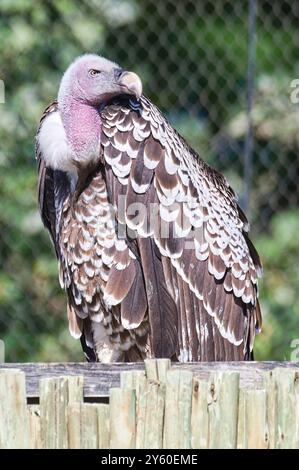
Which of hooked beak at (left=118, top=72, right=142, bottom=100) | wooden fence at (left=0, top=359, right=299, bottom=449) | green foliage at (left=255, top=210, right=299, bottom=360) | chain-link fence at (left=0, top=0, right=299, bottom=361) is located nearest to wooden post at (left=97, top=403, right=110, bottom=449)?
wooden fence at (left=0, top=359, right=299, bottom=449)

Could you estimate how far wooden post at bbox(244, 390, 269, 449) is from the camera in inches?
146

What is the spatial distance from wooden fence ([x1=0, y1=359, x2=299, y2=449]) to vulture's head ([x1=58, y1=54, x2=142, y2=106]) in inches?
72.9

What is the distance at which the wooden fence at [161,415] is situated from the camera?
12.1 ft

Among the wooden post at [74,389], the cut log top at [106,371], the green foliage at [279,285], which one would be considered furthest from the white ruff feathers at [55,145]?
the green foliage at [279,285]

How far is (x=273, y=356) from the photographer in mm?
8727

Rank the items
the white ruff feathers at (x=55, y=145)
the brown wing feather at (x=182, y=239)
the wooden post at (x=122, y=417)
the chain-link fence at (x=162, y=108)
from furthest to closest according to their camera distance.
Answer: the chain-link fence at (x=162, y=108) → the white ruff feathers at (x=55, y=145) → the brown wing feather at (x=182, y=239) → the wooden post at (x=122, y=417)

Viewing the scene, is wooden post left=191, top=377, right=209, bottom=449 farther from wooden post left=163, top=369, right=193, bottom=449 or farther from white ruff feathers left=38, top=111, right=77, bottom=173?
white ruff feathers left=38, top=111, right=77, bottom=173

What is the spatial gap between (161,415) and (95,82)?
211cm

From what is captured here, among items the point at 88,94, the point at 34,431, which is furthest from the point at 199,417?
the point at 88,94

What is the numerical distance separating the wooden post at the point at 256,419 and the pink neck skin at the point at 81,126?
1.78 m

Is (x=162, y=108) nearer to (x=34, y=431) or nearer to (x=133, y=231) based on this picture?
(x=133, y=231)

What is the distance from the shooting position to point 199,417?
3.71m

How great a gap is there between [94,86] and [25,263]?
398 cm

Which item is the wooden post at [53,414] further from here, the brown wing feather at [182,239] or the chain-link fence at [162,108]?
the chain-link fence at [162,108]
